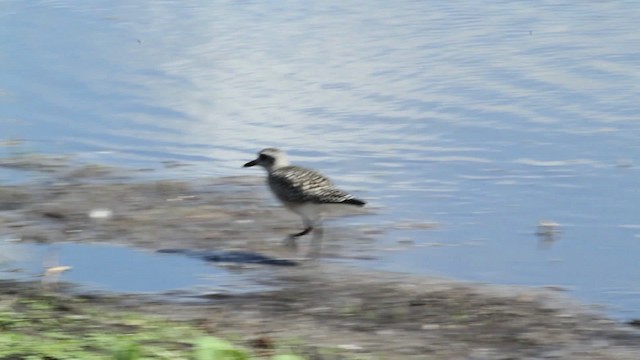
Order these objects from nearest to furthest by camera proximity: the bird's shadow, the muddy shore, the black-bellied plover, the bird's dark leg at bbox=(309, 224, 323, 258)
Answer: the muddy shore → the bird's shadow → the bird's dark leg at bbox=(309, 224, 323, 258) → the black-bellied plover

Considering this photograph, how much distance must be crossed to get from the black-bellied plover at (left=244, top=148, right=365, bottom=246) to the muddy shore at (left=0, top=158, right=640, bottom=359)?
0.20m

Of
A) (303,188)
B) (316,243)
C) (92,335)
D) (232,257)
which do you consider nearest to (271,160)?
(303,188)

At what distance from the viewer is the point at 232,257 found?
9.47 meters

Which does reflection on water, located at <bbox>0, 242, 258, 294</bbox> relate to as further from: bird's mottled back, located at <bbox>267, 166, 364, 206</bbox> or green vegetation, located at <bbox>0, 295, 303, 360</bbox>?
bird's mottled back, located at <bbox>267, 166, 364, 206</bbox>

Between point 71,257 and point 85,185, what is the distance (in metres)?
2.01

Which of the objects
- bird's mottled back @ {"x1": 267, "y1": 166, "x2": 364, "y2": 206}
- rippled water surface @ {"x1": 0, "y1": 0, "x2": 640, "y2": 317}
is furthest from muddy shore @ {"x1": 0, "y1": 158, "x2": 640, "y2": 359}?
rippled water surface @ {"x1": 0, "y1": 0, "x2": 640, "y2": 317}

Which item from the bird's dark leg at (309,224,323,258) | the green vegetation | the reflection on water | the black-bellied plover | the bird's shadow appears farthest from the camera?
the black-bellied plover

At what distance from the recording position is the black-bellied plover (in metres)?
9.93

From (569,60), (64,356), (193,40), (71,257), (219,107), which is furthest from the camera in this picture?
(193,40)

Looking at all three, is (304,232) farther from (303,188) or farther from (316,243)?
(303,188)

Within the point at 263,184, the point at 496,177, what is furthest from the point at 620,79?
the point at 263,184

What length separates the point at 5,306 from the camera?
7441 millimetres

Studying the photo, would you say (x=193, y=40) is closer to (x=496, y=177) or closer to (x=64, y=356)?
(x=496, y=177)

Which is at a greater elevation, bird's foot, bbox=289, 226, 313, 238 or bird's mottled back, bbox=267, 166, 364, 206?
bird's mottled back, bbox=267, 166, 364, 206
